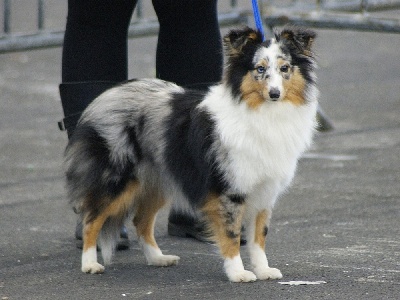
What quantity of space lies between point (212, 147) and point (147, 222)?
25.6 inches

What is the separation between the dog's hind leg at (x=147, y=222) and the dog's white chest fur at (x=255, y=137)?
611mm

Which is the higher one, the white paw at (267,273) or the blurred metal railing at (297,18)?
the blurred metal railing at (297,18)

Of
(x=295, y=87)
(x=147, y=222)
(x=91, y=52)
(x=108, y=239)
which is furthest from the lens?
(x=91, y=52)

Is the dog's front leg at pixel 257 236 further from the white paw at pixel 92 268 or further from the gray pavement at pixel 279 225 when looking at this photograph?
the white paw at pixel 92 268

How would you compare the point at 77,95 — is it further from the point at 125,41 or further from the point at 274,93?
the point at 274,93

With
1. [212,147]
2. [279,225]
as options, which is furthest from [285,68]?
[279,225]

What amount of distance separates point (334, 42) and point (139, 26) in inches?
193

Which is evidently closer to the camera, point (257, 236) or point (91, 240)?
point (257, 236)

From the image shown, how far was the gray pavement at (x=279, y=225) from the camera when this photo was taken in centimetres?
410

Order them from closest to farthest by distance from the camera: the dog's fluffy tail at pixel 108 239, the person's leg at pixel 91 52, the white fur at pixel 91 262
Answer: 1. the white fur at pixel 91 262
2. the dog's fluffy tail at pixel 108 239
3. the person's leg at pixel 91 52

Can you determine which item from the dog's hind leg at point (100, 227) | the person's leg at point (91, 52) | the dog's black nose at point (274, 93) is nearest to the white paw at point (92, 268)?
the dog's hind leg at point (100, 227)

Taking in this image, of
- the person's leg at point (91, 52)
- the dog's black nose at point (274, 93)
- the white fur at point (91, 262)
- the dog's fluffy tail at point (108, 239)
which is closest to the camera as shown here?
the dog's black nose at point (274, 93)

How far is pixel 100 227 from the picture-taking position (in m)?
4.47

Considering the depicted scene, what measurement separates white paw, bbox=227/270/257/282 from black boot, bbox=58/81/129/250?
778 millimetres
